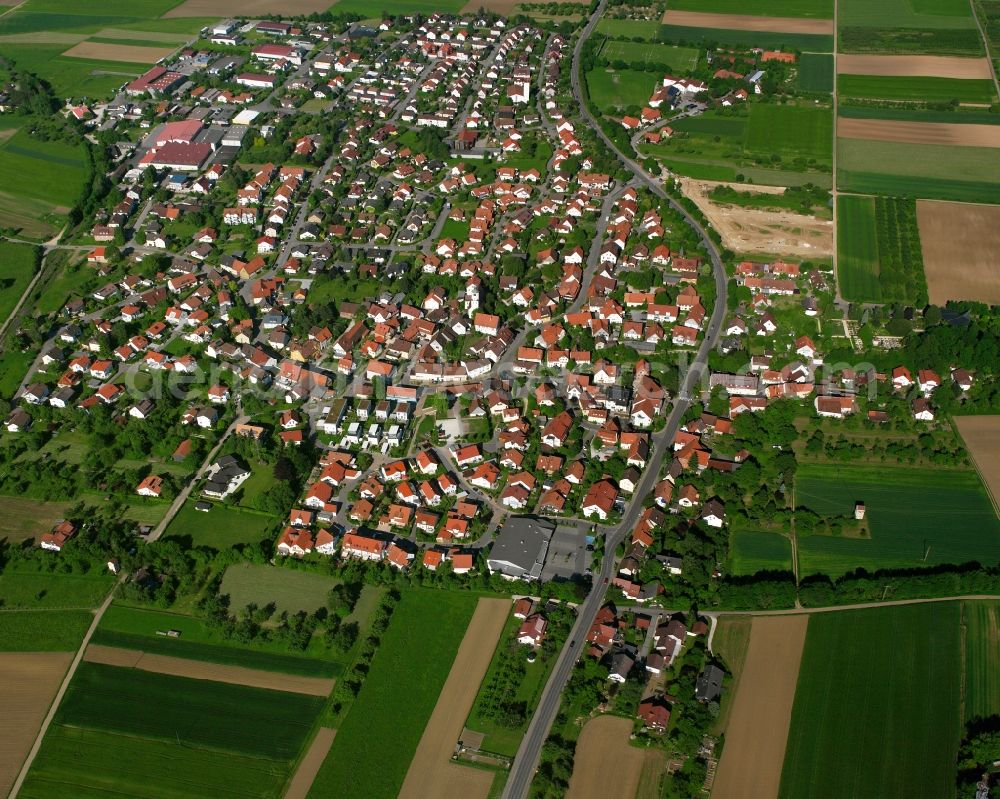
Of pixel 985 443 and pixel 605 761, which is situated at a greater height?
pixel 985 443

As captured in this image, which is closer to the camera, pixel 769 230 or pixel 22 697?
pixel 22 697

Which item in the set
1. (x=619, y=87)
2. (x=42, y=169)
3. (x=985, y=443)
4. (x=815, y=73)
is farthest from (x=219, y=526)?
(x=815, y=73)

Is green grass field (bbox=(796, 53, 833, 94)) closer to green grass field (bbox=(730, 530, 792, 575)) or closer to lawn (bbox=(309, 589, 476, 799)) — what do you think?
green grass field (bbox=(730, 530, 792, 575))

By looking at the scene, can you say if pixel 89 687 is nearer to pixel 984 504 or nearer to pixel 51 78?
pixel 984 504

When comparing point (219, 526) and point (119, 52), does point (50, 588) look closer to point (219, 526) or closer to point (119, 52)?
point (219, 526)

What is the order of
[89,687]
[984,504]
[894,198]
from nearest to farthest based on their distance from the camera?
1. [89,687]
2. [984,504]
3. [894,198]

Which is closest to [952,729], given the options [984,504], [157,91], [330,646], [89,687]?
[984,504]
